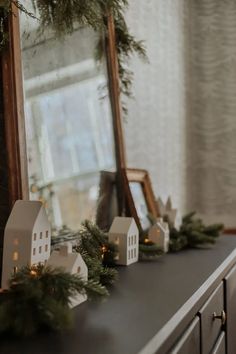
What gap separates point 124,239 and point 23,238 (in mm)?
422

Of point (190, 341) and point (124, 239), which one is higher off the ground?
point (124, 239)

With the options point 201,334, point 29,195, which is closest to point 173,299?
point 201,334

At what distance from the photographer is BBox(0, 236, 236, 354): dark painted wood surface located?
2.45 feet

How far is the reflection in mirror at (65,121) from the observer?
4.45ft

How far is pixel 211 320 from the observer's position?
1.22 metres

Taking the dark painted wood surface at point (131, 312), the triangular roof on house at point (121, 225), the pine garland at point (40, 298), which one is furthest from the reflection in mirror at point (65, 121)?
the pine garland at point (40, 298)

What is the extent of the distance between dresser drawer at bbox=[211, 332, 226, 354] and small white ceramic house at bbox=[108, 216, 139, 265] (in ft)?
1.10

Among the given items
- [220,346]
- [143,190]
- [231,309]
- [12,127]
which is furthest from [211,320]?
[143,190]

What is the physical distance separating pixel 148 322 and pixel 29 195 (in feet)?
1.84

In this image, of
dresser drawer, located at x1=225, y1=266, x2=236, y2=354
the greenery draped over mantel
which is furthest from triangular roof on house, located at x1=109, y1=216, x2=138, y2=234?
the greenery draped over mantel

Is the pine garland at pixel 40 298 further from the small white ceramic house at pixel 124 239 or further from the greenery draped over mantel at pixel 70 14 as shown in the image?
the greenery draped over mantel at pixel 70 14

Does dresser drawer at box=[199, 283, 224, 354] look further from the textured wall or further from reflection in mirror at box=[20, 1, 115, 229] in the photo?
the textured wall

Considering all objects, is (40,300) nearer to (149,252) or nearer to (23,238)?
(23,238)

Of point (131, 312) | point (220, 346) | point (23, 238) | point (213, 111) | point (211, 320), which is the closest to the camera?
point (131, 312)
